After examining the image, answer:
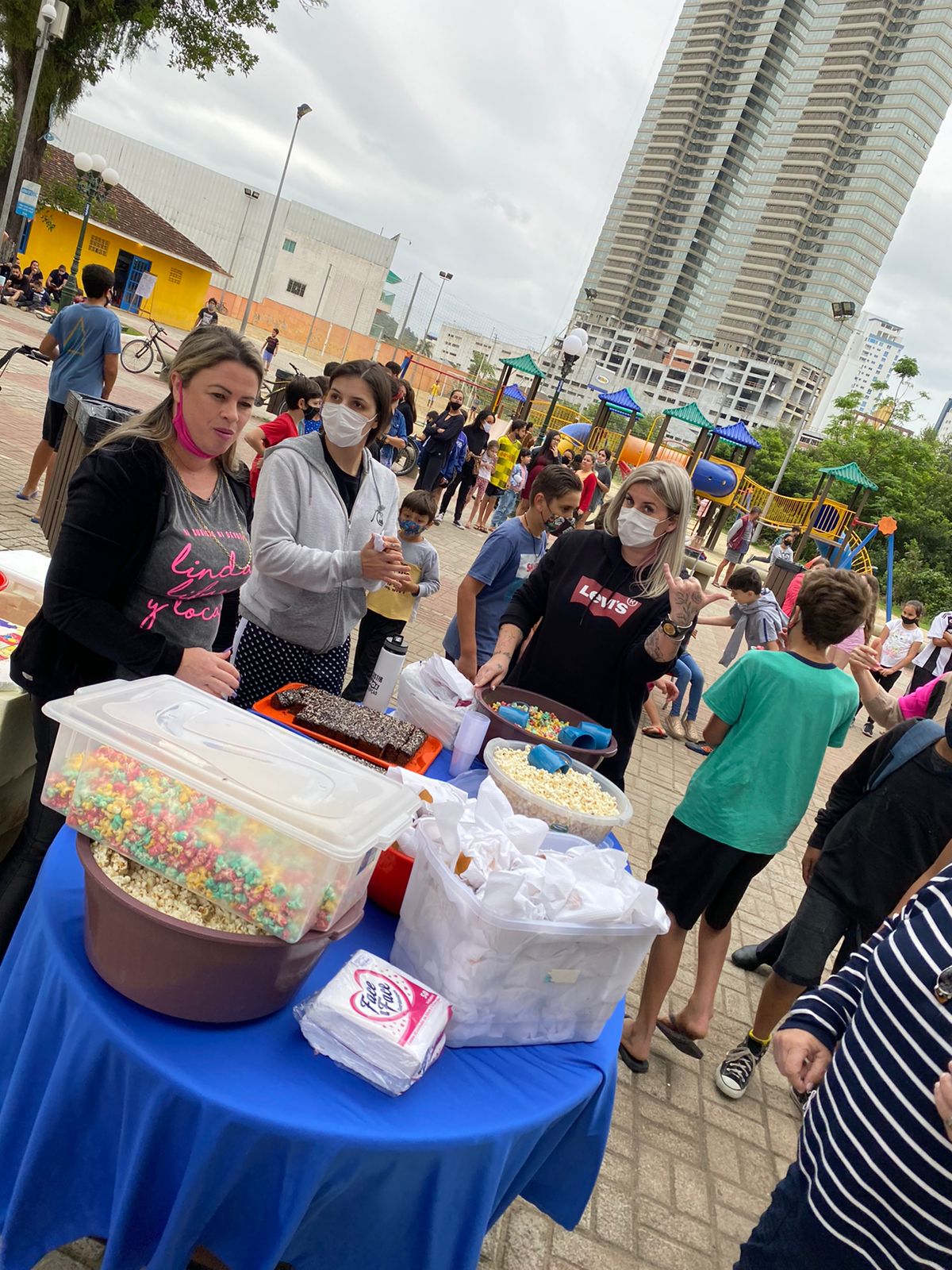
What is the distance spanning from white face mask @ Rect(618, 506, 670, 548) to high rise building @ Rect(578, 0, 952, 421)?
10967cm

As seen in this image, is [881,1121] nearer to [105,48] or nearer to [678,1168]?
[678,1168]

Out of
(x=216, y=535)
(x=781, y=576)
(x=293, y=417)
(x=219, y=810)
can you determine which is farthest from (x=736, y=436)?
(x=219, y=810)

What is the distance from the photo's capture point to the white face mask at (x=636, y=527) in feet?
9.80

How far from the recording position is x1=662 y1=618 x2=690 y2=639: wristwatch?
279cm

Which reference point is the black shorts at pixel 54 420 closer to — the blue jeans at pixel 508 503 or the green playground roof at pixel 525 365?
the blue jeans at pixel 508 503

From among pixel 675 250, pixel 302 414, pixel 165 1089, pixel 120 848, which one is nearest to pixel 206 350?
pixel 120 848

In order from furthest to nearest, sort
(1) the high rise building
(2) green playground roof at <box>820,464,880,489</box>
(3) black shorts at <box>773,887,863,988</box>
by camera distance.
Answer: (1) the high rise building → (2) green playground roof at <box>820,464,880,489</box> → (3) black shorts at <box>773,887,863,988</box>

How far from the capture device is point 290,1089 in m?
1.33

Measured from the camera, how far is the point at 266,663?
3.06 m

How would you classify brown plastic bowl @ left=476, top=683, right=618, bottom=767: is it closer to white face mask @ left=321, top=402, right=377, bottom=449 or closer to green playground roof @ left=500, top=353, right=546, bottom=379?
white face mask @ left=321, top=402, right=377, bottom=449

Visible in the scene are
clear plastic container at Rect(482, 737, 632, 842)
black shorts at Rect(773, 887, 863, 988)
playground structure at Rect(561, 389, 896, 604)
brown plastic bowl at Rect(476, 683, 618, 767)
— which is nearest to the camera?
clear plastic container at Rect(482, 737, 632, 842)

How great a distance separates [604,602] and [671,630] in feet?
1.16

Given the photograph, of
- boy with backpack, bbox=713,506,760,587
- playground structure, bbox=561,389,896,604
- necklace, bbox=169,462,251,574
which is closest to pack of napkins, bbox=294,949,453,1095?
necklace, bbox=169,462,251,574

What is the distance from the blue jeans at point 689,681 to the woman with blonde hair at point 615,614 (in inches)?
180
